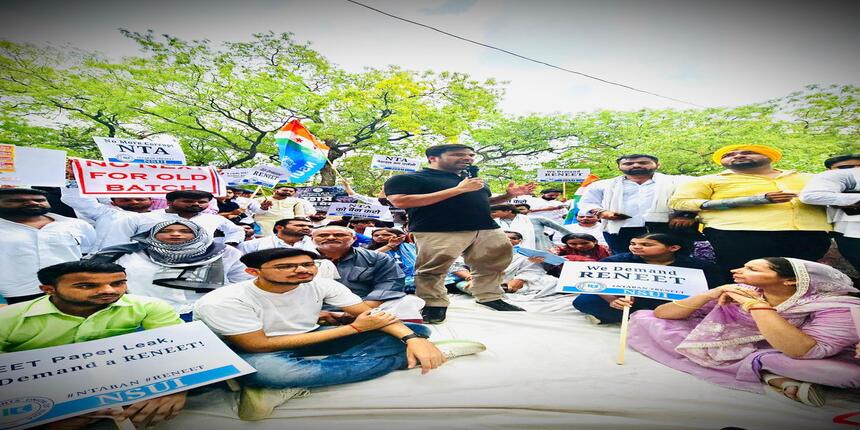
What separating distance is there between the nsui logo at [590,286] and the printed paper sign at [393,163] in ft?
12.8

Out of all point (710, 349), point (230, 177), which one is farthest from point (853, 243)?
point (230, 177)

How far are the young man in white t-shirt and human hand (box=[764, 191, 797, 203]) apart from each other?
2.11 m

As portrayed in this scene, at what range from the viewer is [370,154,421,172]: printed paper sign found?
5.74 m

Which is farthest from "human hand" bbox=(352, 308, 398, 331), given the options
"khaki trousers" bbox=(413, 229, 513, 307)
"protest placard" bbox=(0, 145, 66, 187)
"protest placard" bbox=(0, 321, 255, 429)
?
"protest placard" bbox=(0, 145, 66, 187)

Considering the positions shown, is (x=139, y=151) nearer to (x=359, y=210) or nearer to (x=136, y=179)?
(x=136, y=179)

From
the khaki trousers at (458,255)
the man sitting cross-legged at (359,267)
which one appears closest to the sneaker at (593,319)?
the khaki trousers at (458,255)

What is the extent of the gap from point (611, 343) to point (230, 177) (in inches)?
235

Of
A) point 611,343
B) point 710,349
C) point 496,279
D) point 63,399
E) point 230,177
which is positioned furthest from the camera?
point 230,177

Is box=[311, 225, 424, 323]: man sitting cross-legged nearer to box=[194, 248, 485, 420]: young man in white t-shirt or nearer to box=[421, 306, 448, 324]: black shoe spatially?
box=[421, 306, 448, 324]: black shoe

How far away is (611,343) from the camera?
7.77 feet

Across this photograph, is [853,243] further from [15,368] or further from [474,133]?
[474,133]

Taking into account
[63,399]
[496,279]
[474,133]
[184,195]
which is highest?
[474,133]

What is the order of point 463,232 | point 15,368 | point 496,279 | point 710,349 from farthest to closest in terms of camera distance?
1. point 496,279
2. point 463,232
3. point 710,349
4. point 15,368

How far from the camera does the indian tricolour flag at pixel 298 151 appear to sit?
4.30 meters
